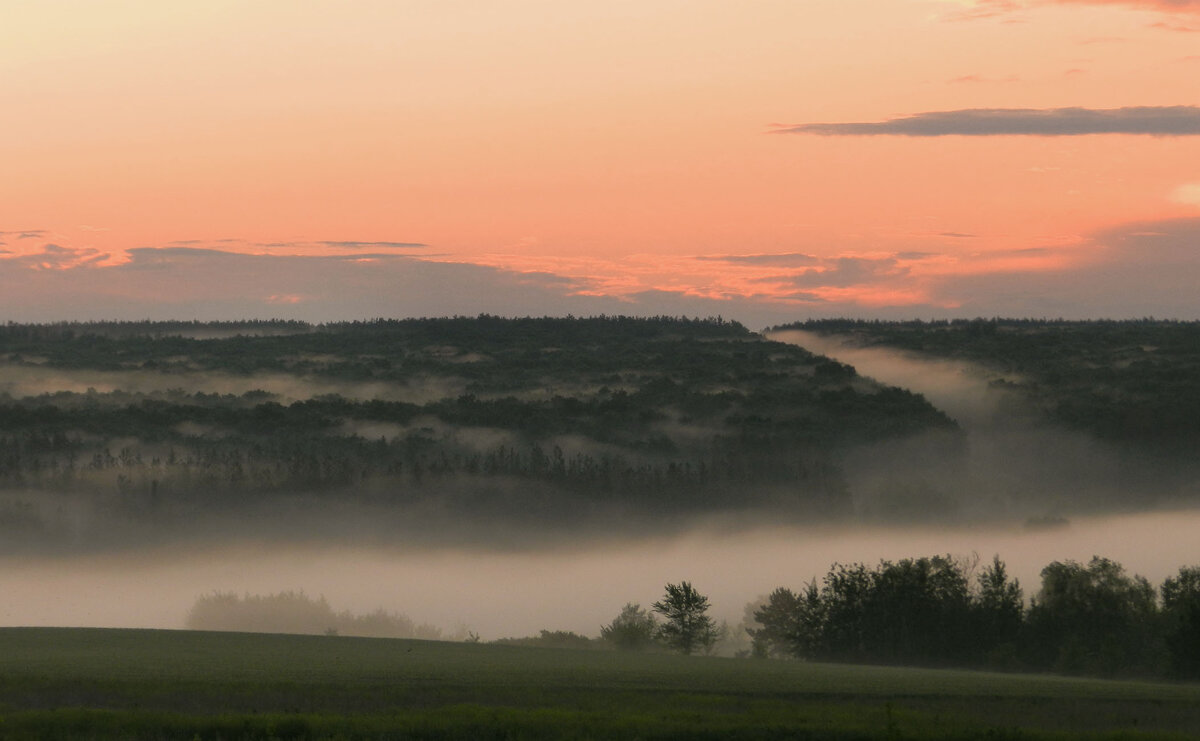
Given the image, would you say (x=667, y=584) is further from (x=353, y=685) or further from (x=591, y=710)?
(x=591, y=710)

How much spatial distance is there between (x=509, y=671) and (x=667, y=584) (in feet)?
196

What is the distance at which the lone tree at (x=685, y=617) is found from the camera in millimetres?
139250

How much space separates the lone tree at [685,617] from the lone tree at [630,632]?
832 centimetres

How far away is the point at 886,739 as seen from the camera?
50062mm

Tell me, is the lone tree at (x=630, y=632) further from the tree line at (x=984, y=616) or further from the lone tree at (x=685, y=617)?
the tree line at (x=984, y=616)

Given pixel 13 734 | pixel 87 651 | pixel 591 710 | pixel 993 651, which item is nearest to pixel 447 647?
pixel 87 651

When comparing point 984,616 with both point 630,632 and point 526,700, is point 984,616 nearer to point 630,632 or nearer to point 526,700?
point 630,632

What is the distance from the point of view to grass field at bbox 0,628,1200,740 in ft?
168

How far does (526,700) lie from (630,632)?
296 ft

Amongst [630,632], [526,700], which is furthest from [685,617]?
[526,700]

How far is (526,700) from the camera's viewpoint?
203ft

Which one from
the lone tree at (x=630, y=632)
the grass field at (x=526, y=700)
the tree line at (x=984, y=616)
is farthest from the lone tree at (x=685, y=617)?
the grass field at (x=526, y=700)

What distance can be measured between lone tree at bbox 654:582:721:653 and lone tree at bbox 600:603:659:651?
27.3 feet

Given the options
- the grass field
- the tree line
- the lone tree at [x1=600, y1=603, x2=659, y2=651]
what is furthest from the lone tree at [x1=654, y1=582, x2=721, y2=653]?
the grass field
